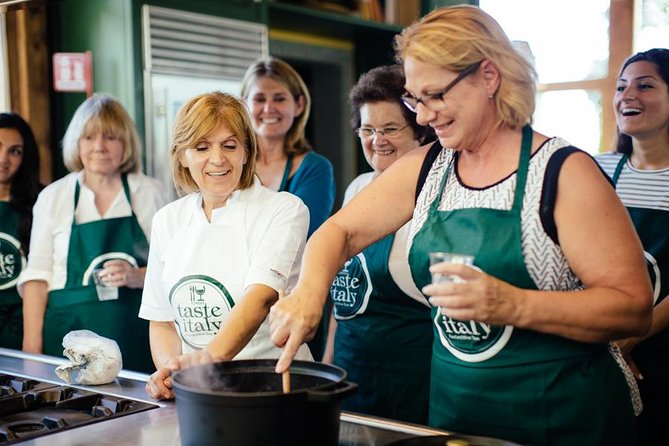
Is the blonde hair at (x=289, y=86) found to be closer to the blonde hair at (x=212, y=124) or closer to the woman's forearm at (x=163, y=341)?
the blonde hair at (x=212, y=124)

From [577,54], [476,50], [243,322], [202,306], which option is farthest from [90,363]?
[577,54]

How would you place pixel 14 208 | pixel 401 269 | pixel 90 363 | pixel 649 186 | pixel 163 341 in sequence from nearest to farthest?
1. pixel 90 363
2. pixel 163 341
3. pixel 401 269
4. pixel 649 186
5. pixel 14 208

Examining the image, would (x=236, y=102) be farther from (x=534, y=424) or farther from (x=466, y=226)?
(x=534, y=424)

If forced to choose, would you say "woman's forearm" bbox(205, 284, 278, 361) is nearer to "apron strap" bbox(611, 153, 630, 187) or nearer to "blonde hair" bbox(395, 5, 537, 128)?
"blonde hair" bbox(395, 5, 537, 128)

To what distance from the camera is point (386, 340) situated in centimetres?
257

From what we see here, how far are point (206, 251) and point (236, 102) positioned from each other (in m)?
0.41

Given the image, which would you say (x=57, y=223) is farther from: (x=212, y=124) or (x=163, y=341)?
(x=212, y=124)

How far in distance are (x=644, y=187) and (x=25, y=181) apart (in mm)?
2378

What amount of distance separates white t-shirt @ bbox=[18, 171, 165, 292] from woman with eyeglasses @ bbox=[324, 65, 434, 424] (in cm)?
98

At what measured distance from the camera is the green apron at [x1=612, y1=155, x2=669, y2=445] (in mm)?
2584

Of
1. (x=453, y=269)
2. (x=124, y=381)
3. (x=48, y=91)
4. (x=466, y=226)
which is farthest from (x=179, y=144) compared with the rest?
(x=48, y=91)

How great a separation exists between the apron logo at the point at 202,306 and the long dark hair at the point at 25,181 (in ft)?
4.64

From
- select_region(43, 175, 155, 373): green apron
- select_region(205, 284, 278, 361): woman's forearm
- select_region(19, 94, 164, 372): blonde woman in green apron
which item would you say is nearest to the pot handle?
select_region(205, 284, 278, 361): woman's forearm

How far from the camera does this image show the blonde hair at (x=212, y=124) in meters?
2.15
